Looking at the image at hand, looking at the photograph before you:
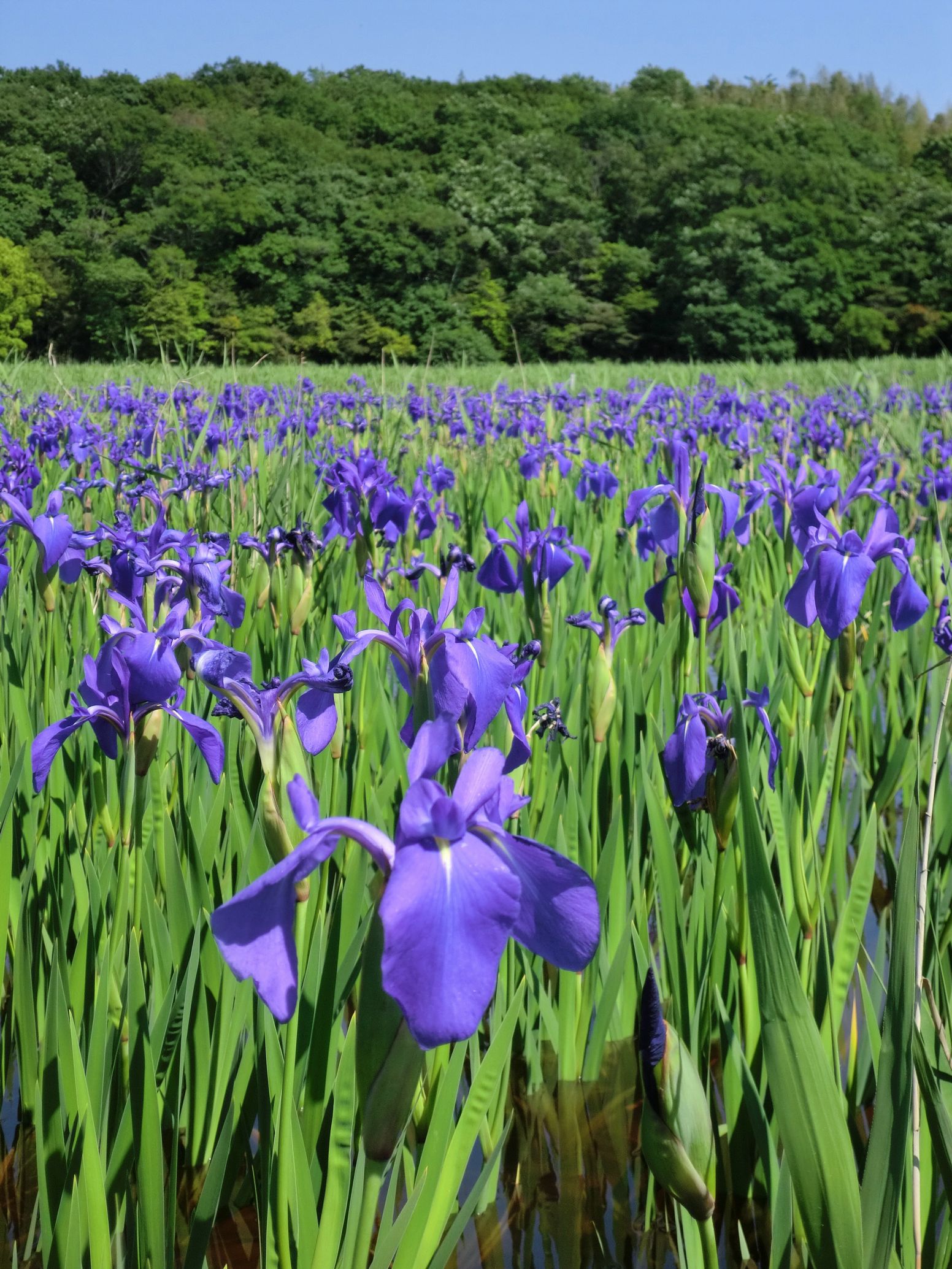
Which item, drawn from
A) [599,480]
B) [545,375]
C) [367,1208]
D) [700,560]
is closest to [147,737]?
[367,1208]

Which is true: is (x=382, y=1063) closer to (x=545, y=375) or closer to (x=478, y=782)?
(x=478, y=782)

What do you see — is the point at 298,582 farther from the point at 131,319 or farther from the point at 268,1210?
the point at 131,319

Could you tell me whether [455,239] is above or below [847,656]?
above

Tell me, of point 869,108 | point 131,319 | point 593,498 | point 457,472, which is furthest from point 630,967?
point 869,108

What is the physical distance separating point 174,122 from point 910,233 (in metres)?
29.9

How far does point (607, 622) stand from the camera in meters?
1.85

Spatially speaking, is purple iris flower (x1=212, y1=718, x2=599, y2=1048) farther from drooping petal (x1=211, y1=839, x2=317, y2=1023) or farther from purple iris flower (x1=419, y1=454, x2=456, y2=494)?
purple iris flower (x1=419, y1=454, x2=456, y2=494)

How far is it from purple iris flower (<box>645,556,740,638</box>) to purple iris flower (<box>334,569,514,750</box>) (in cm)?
100

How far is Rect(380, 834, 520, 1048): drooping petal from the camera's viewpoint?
52 centimetres

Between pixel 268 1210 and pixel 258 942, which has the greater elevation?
pixel 258 942

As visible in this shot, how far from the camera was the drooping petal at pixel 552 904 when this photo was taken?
0.58 meters

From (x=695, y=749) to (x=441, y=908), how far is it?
81 centimetres

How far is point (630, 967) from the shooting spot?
1.52 meters

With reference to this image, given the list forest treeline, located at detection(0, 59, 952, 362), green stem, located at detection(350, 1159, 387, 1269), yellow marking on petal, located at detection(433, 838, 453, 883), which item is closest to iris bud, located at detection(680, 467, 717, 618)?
green stem, located at detection(350, 1159, 387, 1269)
